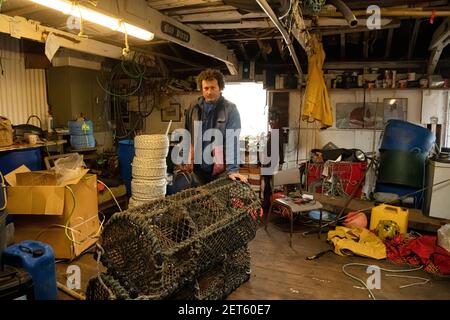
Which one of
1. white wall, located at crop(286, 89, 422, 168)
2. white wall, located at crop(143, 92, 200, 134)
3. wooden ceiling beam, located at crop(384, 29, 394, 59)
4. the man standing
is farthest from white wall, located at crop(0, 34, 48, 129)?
wooden ceiling beam, located at crop(384, 29, 394, 59)

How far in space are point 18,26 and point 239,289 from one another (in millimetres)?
3363

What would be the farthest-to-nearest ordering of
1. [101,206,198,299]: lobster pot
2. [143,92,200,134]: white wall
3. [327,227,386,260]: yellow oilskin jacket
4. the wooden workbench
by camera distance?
[143,92,200,134]: white wall < the wooden workbench < [327,227,386,260]: yellow oilskin jacket < [101,206,198,299]: lobster pot

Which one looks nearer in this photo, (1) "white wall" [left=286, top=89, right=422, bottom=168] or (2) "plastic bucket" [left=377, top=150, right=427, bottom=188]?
(2) "plastic bucket" [left=377, top=150, right=427, bottom=188]

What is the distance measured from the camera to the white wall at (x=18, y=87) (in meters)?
4.39

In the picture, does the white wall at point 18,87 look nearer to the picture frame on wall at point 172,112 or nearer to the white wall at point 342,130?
the picture frame on wall at point 172,112

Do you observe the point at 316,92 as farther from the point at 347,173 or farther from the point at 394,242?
the point at 394,242

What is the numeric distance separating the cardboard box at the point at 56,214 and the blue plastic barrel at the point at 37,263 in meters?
0.64

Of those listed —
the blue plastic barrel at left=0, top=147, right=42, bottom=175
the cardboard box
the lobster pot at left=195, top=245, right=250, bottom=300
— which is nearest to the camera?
the lobster pot at left=195, top=245, right=250, bottom=300

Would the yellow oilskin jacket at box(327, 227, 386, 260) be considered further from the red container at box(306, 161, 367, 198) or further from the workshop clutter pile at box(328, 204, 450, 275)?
the red container at box(306, 161, 367, 198)

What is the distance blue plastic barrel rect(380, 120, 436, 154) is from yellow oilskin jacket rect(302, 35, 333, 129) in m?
0.89

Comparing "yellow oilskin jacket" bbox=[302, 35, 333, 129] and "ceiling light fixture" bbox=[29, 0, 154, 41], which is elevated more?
"ceiling light fixture" bbox=[29, 0, 154, 41]

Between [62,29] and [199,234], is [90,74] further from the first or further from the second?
[199,234]

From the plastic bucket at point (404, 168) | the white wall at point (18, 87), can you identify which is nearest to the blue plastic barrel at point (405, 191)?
the plastic bucket at point (404, 168)

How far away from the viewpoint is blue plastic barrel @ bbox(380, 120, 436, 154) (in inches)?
167
